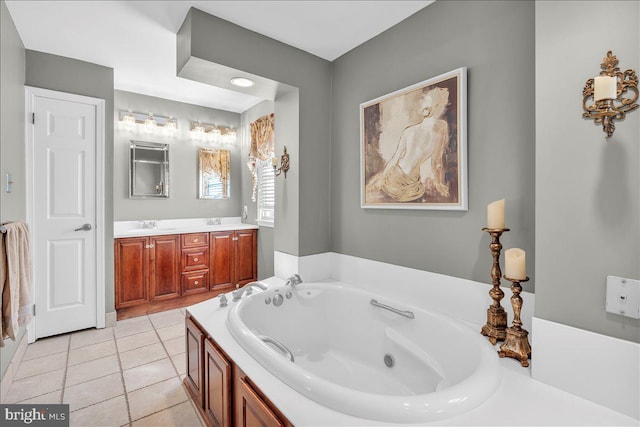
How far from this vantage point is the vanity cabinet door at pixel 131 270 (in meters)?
3.21

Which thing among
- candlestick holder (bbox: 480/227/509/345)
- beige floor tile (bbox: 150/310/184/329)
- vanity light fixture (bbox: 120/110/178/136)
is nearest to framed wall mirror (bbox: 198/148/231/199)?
vanity light fixture (bbox: 120/110/178/136)

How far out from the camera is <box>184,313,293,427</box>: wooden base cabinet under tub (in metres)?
1.16

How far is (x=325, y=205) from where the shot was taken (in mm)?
2811

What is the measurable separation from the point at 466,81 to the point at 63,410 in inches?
119

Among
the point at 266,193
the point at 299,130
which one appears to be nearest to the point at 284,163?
the point at 299,130

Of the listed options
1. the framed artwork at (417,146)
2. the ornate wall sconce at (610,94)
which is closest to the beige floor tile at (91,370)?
the framed artwork at (417,146)

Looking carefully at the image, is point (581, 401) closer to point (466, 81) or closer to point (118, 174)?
point (466, 81)

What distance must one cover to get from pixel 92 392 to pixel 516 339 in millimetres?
2568

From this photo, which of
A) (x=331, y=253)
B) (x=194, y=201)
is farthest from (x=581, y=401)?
(x=194, y=201)

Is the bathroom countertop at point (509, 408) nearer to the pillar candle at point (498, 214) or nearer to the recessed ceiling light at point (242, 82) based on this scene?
the pillar candle at point (498, 214)

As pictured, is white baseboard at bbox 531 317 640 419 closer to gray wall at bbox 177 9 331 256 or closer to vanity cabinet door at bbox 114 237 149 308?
gray wall at bbox 177 9 331 256

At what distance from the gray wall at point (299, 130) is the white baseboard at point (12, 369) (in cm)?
205

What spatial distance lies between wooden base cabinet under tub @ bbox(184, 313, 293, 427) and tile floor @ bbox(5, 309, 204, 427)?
0.56 feet

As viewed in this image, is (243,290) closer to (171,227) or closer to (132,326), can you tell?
(132,326)
